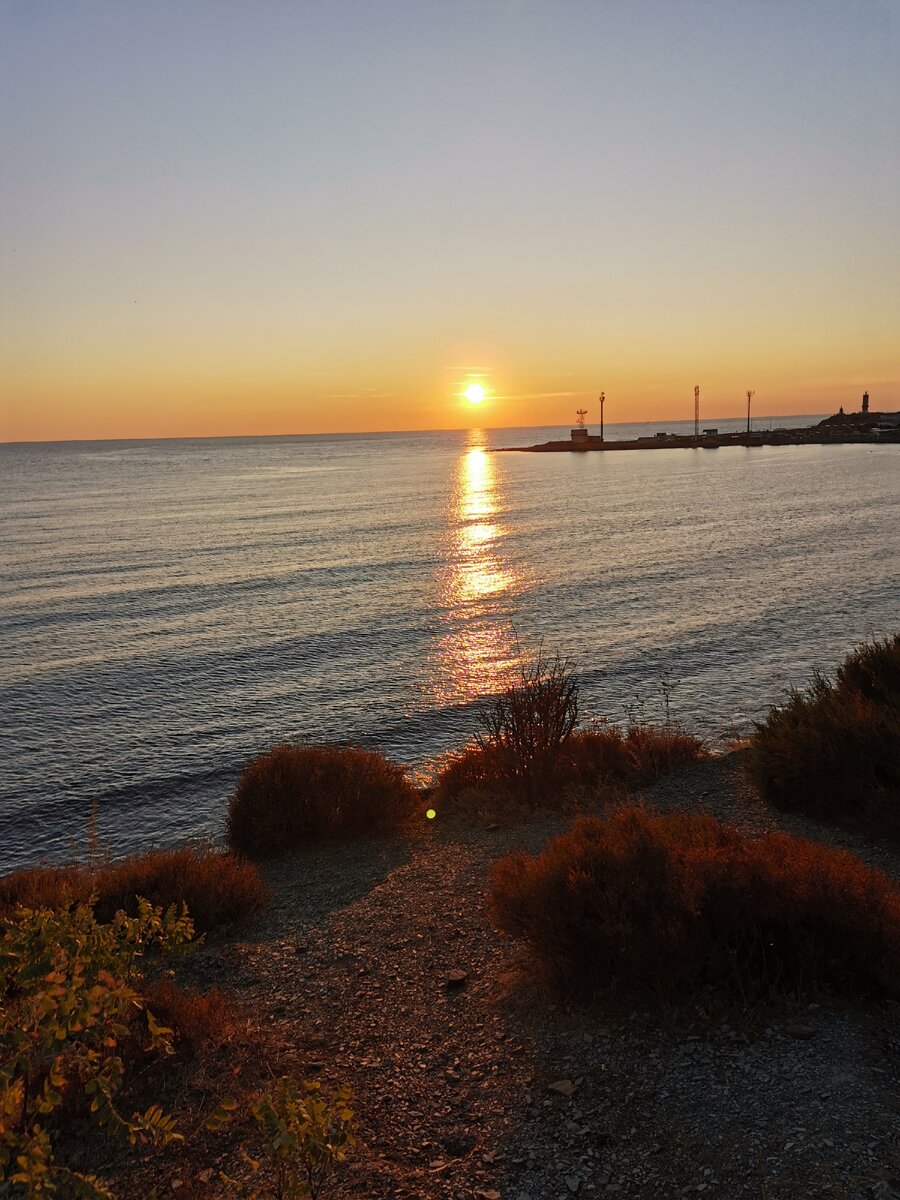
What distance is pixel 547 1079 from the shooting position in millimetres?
5512

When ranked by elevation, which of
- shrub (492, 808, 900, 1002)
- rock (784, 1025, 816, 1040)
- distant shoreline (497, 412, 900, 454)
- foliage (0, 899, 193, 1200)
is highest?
distant shoreline (497, 412, 900, 454)

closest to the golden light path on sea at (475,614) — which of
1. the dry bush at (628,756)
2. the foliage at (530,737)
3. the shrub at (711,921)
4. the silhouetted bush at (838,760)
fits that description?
the foliage at (530,737)

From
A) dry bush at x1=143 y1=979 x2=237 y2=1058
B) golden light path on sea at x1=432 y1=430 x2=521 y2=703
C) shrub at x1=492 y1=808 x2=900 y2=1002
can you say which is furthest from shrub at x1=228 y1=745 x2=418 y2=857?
golden light path on sea at x1=432 y1=430 x2=521 y2=703

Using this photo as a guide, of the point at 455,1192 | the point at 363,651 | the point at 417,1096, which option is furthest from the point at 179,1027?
the point at 363,651

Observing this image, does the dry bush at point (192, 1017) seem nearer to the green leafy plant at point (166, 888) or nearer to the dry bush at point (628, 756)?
the green leafy plant at point (166, 888)

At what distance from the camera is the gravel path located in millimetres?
4562

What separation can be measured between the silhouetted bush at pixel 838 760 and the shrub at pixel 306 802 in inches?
201

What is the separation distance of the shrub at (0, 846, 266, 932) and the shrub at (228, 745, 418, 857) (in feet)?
5.55

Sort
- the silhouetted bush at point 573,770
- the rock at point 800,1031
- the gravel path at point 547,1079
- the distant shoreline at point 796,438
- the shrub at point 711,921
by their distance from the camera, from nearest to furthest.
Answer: the gravel path at point 547,1079 < the rock at point 800,1031 < the shrub at point 711,921 < the silhouetted bush at point 573,770 < the distant shoreline at point 796,438

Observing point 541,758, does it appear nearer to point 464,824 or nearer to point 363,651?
point 464,824

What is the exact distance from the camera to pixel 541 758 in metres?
12.5

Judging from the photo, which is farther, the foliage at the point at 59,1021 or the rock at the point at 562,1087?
the rock at the point at 562,1087

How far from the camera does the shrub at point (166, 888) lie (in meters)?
8.57

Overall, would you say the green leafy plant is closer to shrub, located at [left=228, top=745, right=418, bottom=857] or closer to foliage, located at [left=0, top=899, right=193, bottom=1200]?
shrub, located at [left=228, top=745, right=418, bottom=857]
